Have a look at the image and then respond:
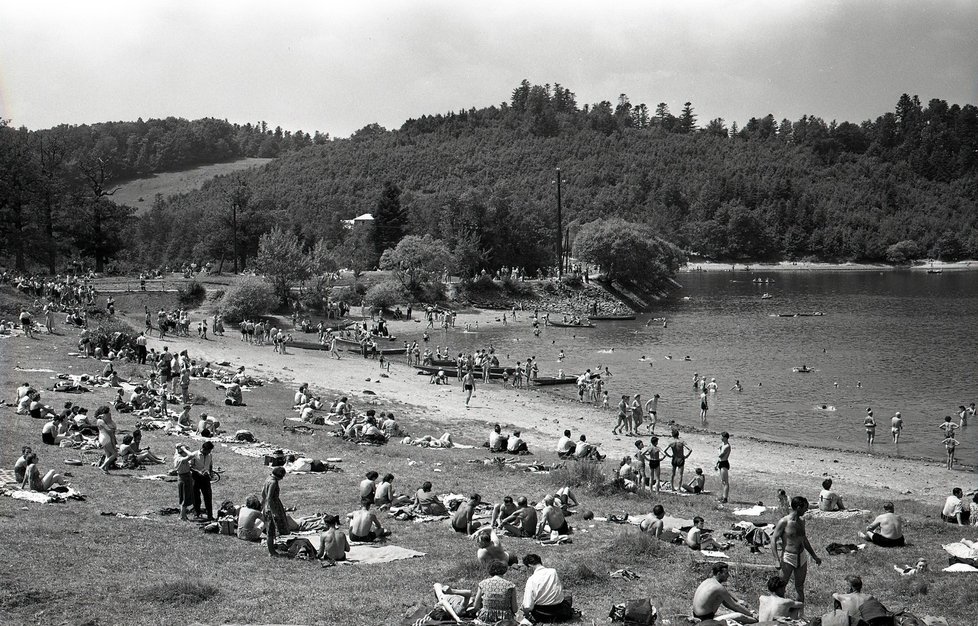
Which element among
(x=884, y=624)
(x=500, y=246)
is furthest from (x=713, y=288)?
(x=884, y=624)

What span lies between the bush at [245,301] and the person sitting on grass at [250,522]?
4159 cm

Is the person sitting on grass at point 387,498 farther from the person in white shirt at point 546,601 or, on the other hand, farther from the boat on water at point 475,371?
the boat on water at point 475,371

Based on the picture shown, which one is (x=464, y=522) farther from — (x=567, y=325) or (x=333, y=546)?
(x=567, y=325)

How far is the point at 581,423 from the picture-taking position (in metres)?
29.1

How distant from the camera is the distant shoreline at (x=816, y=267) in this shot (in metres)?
158

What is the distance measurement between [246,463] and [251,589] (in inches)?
326

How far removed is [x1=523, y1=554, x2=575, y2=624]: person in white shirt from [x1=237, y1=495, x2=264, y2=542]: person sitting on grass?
4.80 m

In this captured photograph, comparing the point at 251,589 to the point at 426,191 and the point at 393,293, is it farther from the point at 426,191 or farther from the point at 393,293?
the point at 426,191

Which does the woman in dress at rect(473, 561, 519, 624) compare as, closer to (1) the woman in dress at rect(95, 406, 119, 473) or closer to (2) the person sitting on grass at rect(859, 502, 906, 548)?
(2) the person sitting on grass at rect(859, 502, 906, 548)

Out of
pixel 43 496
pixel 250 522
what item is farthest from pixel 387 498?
pixel 43 496

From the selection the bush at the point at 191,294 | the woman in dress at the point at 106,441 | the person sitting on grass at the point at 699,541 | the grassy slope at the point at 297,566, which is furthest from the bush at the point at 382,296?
the person sitting on grass at the point at 699,541

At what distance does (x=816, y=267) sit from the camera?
6471 inches

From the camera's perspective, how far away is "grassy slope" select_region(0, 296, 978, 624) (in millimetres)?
9266

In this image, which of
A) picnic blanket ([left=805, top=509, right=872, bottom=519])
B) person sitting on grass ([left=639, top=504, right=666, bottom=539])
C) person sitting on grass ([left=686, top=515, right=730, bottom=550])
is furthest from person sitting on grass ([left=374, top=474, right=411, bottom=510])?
picnic blanket ([left=805, top=509, right=872, bottom=519])
